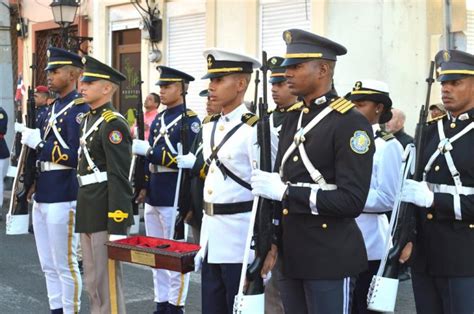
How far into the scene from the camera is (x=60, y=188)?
20.1 ft

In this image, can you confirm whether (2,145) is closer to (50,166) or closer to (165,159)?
(165,159)

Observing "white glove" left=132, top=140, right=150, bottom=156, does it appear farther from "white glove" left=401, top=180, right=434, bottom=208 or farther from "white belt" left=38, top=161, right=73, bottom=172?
"white glove" left=401, top=180, right=434, bottom=208

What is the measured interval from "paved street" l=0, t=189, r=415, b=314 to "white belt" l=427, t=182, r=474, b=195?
2815 millimetres

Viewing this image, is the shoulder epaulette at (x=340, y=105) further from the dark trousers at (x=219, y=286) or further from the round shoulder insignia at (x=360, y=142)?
the dark trousers at (x=219, y=286)

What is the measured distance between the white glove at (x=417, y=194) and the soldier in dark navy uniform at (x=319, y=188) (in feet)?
1.45

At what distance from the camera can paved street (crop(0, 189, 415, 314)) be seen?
6984 millimetres

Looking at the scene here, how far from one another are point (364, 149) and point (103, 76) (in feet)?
8.06

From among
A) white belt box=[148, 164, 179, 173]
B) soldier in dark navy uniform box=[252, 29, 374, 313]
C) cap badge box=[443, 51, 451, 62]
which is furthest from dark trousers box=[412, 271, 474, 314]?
white belt box=[148, 164, 179, 173]

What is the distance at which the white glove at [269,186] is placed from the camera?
153 inches

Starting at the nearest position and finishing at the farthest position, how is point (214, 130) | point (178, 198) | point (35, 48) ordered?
1. point (214, 130)
2. point (178, 198)
3. point (35, 48)

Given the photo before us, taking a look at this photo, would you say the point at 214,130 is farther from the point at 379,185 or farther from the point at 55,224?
the point at 55,224

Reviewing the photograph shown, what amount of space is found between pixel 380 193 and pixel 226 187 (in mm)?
1173

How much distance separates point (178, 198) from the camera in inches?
253

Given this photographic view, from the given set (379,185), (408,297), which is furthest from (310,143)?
(408,297)
